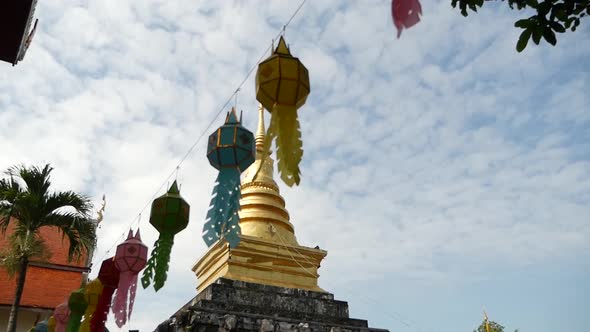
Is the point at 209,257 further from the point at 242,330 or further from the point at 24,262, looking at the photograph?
the point at 24,262

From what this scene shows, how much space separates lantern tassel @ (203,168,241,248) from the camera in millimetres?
5024

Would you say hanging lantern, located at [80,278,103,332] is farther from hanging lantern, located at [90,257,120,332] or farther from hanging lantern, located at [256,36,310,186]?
hanging lantern, located at [256,36,310,186]

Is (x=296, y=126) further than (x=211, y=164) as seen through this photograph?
No

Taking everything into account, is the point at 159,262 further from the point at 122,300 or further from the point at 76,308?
the point at 76,308

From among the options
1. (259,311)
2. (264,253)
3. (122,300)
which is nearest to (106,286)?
(122,300)

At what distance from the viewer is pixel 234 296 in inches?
543

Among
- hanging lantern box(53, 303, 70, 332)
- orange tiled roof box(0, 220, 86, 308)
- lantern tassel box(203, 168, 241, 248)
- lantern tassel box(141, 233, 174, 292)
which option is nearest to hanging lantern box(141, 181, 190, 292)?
lantern tassel box(141, 233, 174, 292)

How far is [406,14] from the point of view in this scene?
10.2 ft

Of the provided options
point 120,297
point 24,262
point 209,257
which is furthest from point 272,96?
point 209,257

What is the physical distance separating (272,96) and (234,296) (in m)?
10.2

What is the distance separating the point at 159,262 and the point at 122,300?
1.62m

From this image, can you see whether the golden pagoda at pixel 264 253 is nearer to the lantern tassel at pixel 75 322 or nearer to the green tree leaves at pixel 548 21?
the lantern tassel at pixel 75 322

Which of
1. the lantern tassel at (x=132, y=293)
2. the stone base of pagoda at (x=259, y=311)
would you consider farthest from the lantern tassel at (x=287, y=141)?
the stone base of pagoda at (x=259, y=311)

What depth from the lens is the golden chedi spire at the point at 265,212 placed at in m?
16.8
